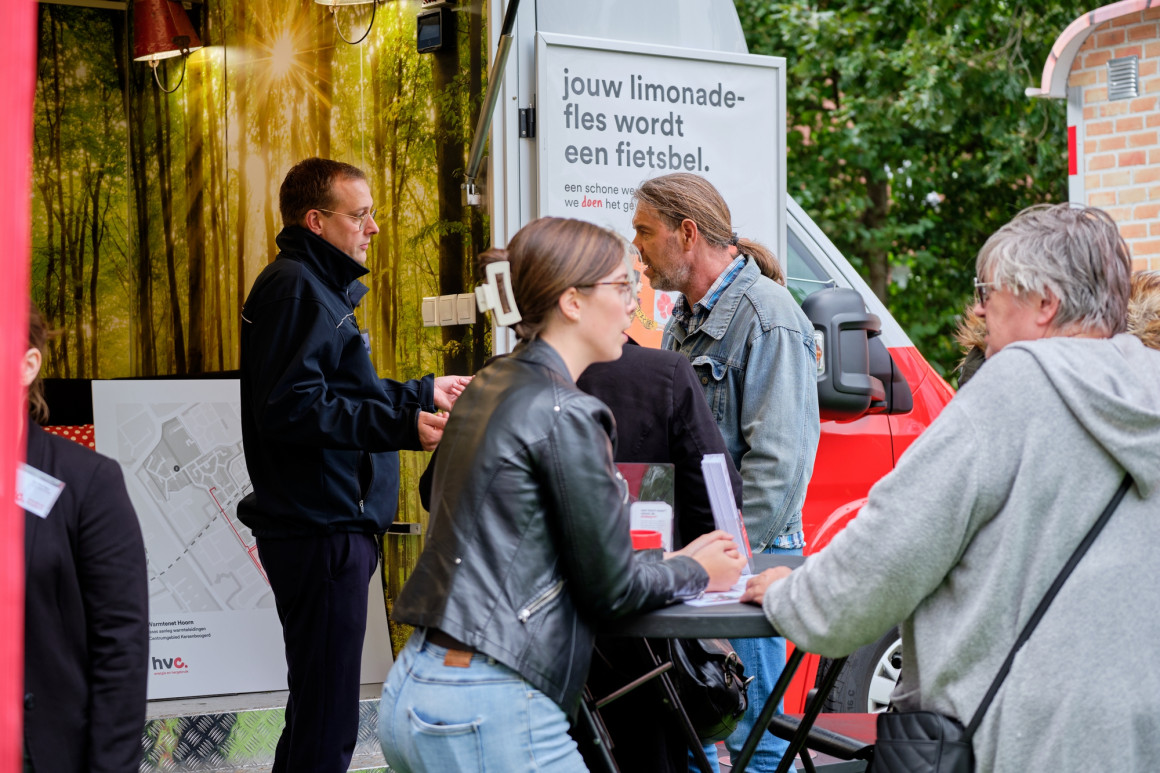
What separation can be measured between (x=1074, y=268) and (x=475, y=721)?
4.12ft

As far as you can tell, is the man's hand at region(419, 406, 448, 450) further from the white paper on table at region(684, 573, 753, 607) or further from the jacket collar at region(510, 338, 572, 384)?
the jacket collar at region(510, 338, 572, 384)

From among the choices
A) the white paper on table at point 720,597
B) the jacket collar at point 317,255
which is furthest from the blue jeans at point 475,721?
the jacket collar at point 317,255

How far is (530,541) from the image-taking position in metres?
2.08

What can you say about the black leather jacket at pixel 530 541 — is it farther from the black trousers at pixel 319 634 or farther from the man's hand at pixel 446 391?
the man's hand at pixel 446 391

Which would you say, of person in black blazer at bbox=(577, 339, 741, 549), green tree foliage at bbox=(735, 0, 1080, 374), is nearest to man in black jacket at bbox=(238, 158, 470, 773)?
person in black blazer at bbox=(577, 339, 741, 549)

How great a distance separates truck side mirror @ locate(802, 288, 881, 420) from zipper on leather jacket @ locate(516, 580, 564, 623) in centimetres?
235

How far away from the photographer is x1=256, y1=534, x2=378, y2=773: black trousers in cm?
349

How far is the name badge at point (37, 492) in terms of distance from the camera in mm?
2070

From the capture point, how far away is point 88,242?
7422 mm

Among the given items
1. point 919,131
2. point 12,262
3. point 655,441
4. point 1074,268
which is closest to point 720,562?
point 655,441

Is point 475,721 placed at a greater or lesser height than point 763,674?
greater

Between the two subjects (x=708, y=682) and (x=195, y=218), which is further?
(x=195, y=218)

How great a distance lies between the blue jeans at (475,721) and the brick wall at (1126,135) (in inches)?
226

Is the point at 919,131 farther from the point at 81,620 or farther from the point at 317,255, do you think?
the point at 81,620
